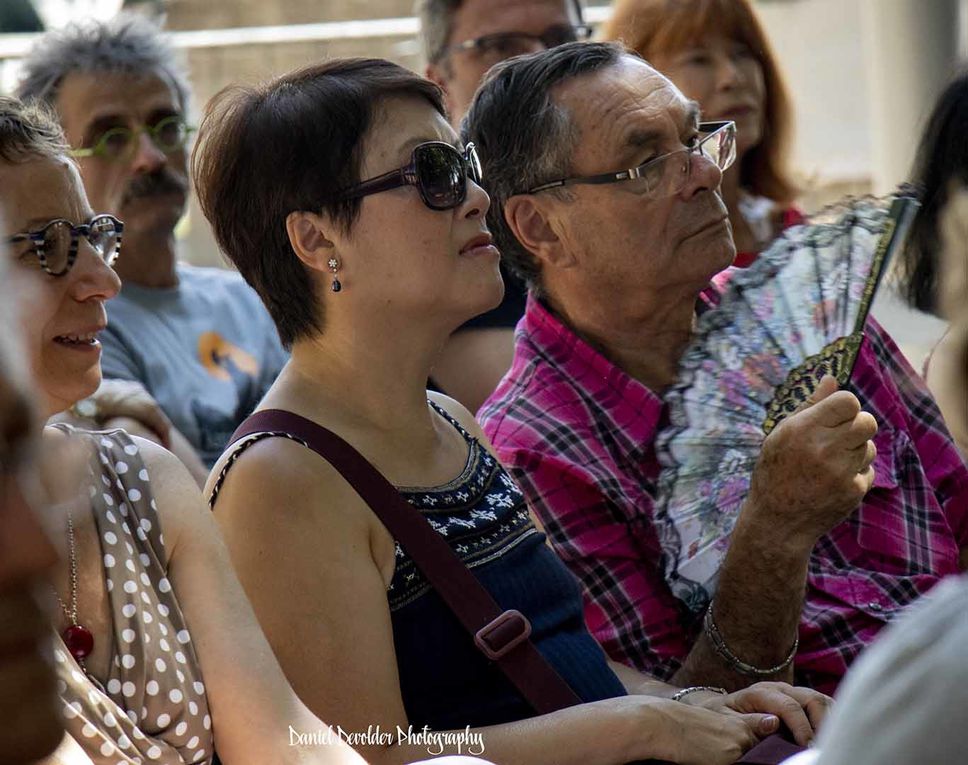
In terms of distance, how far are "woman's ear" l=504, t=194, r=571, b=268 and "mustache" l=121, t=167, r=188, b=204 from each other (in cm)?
144

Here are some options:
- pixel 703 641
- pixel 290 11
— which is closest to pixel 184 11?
pixel 290 11

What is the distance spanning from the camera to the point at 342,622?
2252mm

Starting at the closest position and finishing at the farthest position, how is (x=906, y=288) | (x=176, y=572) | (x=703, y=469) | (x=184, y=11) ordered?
(x=176, y=572)
(x=703, y=469)
(x=906, y=288)
(x=184, y=11)

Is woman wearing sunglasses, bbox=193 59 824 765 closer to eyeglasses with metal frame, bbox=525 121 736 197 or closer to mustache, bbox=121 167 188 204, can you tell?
eyeglasses with metal frame, bbox=525 121 736 197

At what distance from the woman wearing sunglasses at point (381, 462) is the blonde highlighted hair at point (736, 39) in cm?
143

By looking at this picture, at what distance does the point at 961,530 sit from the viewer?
A: 3.09 m

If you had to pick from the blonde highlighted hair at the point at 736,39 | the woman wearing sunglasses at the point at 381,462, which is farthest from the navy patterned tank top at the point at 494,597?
the blonde highlighted hair at the point at 736,39

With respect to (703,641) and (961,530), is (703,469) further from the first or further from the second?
(961,530)

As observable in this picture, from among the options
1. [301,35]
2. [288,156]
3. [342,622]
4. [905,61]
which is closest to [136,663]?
[342,622]

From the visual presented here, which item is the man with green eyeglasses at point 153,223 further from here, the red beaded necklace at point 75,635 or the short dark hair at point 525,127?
the red beaded necklace at point 75,635

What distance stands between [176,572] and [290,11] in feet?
35.2

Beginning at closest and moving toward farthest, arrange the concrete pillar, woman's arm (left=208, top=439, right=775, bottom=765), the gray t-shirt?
woman's arm (left=208, top=439, right=775, bottom=765) → the gray t-shirt → the concrete pillar

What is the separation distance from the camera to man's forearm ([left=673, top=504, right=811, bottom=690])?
8.69 ft

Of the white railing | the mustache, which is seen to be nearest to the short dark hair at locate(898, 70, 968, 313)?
the mustache
